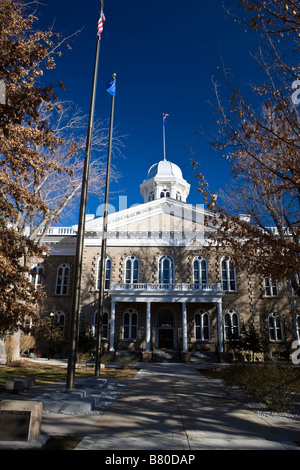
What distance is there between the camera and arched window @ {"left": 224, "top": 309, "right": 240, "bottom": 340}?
2752cm

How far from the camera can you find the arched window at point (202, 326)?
2719 centimetres

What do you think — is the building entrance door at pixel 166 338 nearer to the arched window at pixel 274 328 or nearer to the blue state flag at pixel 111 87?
the arched window at pixel 274 328

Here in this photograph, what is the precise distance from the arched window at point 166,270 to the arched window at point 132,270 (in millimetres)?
2044

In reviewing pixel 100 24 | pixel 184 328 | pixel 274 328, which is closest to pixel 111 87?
pixel 100 24

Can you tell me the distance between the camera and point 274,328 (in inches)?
1081

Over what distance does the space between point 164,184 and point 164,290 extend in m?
17.7

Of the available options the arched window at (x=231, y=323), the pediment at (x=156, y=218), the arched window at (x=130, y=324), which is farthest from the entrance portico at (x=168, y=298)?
the pediment at (x=156, y=218)

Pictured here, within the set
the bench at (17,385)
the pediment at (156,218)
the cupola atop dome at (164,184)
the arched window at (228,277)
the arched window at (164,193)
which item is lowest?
the bench at (17,385)

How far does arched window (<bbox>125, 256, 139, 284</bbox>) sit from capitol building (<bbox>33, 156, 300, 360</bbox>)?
0.09 m

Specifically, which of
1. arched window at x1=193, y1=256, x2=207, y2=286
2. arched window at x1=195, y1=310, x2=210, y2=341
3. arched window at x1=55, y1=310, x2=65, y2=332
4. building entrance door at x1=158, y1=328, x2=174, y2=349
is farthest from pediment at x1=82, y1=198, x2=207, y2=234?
building entrance door at x1=158, y1=328, x2=174, y2=349

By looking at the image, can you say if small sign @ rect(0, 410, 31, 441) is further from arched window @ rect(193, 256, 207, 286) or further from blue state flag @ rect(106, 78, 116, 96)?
arched window @ rect(193, 256, 207, 286)

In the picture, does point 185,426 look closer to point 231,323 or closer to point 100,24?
point 100,24

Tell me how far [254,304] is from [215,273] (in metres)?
4.10
